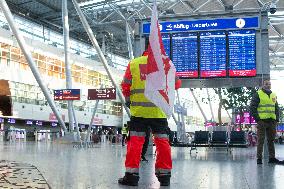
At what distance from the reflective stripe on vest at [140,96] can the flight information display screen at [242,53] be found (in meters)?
7.84

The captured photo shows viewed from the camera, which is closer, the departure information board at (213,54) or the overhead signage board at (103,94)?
the departure information board at (213,54)

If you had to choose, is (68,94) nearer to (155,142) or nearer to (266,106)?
(266,106)

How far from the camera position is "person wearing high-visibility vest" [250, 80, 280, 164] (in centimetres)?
961

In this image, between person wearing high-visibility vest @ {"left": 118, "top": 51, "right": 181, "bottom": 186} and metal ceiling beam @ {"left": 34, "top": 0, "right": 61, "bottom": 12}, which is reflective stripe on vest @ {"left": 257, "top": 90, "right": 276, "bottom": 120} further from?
metal ceiling beam @ {"left": 34, "top": 0, "right": 61, "bottom": 12}

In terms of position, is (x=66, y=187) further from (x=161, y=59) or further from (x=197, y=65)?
(x=197, y=65)

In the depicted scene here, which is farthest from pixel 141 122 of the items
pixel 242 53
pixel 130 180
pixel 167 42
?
pixel 167 42

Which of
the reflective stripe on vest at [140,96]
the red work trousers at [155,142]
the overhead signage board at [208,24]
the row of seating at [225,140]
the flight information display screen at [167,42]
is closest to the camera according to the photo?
the red work trousers at [155,142]

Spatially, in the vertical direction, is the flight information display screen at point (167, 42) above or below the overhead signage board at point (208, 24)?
below

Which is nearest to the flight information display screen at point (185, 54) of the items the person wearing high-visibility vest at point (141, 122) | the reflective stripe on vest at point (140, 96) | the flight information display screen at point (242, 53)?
the flight information display screen at point (242, 53)

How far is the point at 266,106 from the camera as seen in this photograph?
31.7 ft

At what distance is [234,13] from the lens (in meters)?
13.3

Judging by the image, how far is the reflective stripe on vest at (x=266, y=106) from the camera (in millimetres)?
9600

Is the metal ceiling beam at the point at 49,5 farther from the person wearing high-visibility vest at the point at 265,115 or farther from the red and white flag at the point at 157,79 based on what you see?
the red and white flag at the point at 157,79

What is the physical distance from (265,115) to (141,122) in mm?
4693
